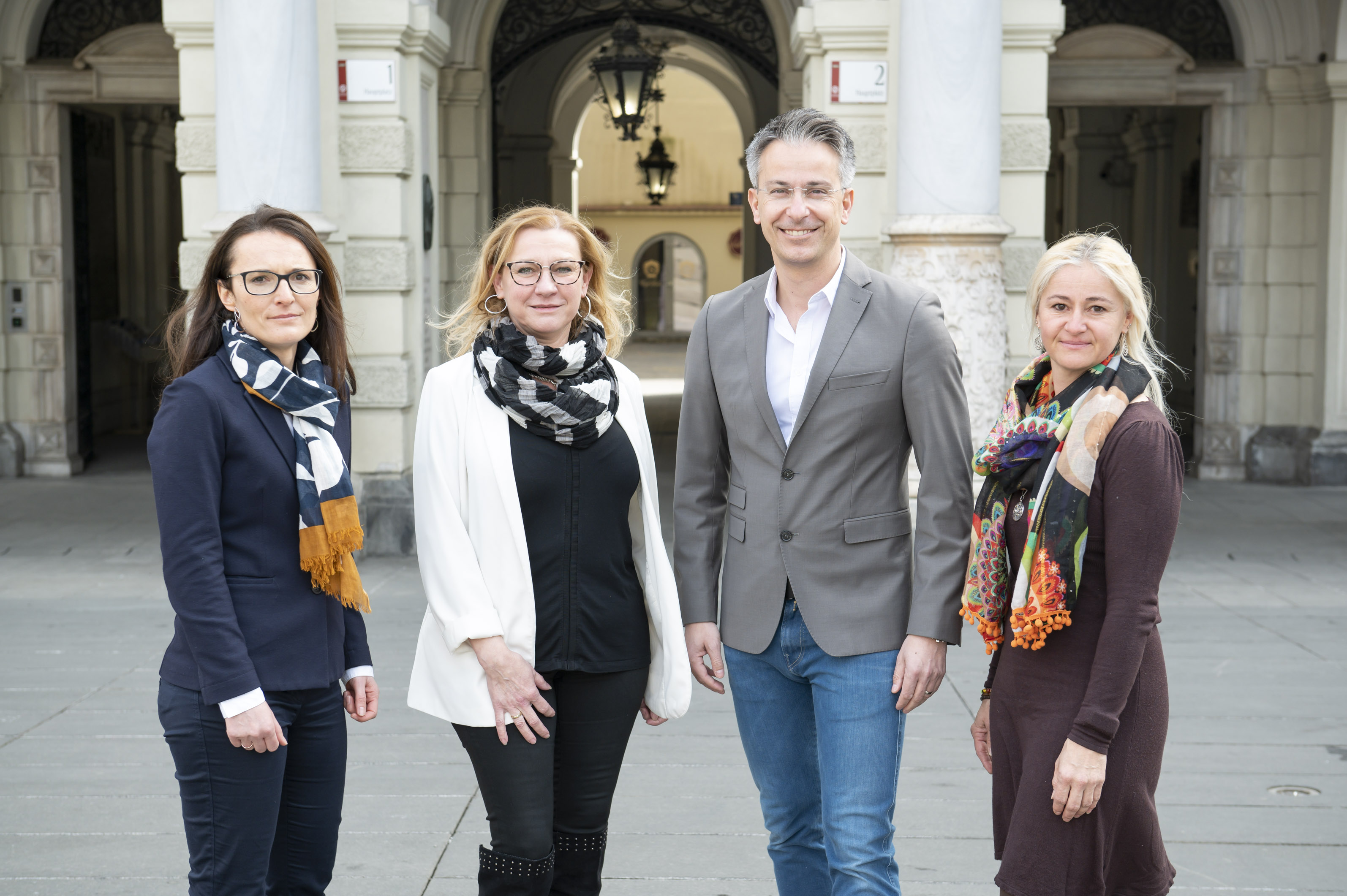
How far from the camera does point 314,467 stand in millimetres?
2684

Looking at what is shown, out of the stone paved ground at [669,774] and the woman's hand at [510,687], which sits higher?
the woman's hand at [510,687]

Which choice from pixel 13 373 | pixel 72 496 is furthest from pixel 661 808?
pixel 13 373

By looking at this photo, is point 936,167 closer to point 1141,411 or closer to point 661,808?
point 661,808

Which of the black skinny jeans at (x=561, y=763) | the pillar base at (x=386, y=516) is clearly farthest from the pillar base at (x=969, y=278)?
the black skinny jeans at (x=561, y=763)

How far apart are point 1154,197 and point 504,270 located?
48.7 ft

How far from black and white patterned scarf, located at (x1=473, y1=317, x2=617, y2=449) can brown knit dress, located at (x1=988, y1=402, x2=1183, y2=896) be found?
0.85 m

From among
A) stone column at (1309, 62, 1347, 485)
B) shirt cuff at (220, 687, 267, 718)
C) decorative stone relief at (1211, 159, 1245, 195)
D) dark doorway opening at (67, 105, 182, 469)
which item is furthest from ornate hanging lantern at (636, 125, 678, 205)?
shirt cuff at (220, 687, 267, 718)

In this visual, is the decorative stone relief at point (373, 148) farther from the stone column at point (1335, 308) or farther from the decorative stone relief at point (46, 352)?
the stone column at point (1335, 308)

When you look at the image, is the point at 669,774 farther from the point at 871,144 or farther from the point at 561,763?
the point at 871,144

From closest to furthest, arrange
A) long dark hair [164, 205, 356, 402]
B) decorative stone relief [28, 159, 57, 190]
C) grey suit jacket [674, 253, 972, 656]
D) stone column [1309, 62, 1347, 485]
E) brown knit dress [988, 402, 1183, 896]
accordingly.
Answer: brown knit dress [988, 402, 1183, 896] → long dark hair [164, 205, 356, 402] → grey suit jacket [674, 253, 972, 656] → stone column [1309, 62, 1347, 485] → decorative stone relief [28, 159, 57, 190]

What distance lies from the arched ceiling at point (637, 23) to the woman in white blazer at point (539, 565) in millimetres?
11259

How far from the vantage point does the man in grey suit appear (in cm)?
283

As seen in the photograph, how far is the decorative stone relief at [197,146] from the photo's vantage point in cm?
851

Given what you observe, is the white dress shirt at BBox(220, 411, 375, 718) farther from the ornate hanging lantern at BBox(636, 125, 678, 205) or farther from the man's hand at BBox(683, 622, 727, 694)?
the ornate hanging lantern at BBox(636, 125, 678, 205)
